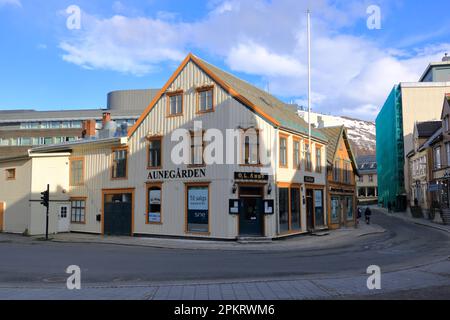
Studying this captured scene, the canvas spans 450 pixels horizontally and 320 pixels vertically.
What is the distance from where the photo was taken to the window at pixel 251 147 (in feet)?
82.9

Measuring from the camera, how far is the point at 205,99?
26594mm

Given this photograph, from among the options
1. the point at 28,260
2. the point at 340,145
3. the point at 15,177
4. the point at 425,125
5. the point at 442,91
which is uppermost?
the point at 442,91

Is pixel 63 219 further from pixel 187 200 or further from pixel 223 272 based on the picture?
pixel 223 272

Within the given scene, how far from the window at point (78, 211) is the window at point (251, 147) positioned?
13.8 meters

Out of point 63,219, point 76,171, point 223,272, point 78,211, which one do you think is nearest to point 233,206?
point 223,272

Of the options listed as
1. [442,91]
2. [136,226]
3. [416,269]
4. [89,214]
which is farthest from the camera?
[442,91]

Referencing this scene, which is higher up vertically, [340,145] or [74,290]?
[340,145]

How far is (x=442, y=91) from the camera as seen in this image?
7169cm

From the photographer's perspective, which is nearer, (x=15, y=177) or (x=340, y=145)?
(x=15, y=177)

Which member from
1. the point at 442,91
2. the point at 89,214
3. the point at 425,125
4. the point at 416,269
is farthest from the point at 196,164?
the point at 442,91

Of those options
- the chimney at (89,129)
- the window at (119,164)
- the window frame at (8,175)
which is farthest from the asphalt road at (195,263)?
the chimney at (89,129)

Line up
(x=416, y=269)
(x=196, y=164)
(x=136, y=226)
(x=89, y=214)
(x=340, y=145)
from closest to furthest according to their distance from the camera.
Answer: (x=416, y=269)
(x=196, y=164)
(x=136, y=226)
(x=89, y=214)
(x=340, y=145)
